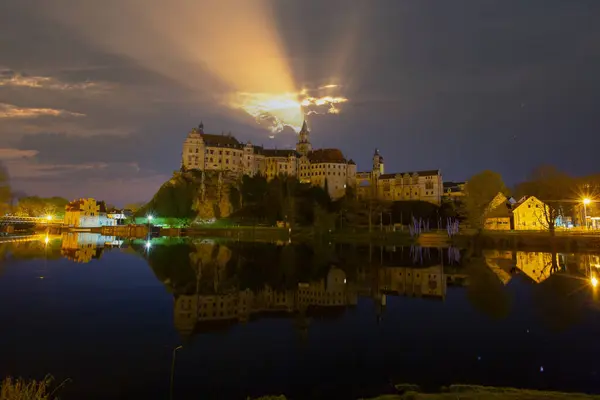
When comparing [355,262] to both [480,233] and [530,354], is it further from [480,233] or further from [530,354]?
[480,233]

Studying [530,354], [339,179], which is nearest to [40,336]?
[530,354]

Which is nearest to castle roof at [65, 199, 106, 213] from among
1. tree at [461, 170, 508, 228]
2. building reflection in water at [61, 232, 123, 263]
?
building reflection in water at [61, 232, 123, 263]

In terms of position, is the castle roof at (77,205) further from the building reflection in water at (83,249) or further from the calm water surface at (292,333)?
the calm water surface at (292,333)

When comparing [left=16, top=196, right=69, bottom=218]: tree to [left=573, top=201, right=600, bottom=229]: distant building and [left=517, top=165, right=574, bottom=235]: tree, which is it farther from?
[left=573, top=201, right=600, bottom=229]: distant building

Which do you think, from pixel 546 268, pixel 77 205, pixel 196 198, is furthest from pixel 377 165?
pixel 77 205

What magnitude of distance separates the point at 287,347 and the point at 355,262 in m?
27.0

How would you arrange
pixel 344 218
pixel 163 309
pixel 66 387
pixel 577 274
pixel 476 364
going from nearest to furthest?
pixel 66 387
pixel 476 364
pixel 163 309
pixel 577 274
pixel 344 218

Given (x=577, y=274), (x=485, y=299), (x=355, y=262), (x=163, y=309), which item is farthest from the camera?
(x=355, y=262)

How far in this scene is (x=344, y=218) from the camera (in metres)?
94.7

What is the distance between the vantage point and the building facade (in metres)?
115

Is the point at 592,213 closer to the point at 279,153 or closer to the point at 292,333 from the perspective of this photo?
the point at 292,333

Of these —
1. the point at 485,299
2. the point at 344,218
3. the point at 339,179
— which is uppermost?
the point at 339,179

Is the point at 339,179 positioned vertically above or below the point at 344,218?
above

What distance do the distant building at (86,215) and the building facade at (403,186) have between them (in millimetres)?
92991
